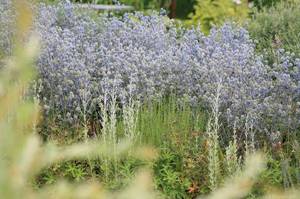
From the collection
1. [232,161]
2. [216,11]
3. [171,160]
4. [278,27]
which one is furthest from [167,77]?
[216,11]

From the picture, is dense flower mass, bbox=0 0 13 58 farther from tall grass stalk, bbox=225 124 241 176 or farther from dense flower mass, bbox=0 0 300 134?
tall grass stalk, bbox=225 124 241 176

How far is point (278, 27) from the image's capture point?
698 centimetres

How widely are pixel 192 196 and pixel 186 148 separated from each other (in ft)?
1.12

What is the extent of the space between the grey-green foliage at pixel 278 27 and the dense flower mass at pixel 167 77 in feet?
3.42

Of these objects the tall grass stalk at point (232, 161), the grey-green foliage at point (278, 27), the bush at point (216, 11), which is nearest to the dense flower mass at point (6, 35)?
the tall grass stalk at point (232, 161)

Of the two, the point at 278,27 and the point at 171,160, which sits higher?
the point at 278,27

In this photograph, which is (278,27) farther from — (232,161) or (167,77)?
(232,161)

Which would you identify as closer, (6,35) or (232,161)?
(232,161)

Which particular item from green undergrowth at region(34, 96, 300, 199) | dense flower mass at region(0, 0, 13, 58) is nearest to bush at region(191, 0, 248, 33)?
dense flower mass at region(0, 0, 13, 58)

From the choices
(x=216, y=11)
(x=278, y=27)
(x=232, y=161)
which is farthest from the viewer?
(x=216, y=11)

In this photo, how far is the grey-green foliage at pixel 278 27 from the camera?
21.4ft

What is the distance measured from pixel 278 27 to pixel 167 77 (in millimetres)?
2309

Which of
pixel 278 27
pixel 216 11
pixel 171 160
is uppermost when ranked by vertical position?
pixel 216 11

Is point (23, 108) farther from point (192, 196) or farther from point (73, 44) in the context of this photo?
point (73, 44)
